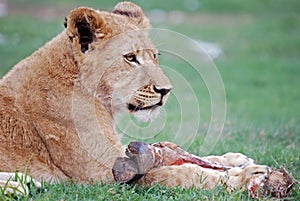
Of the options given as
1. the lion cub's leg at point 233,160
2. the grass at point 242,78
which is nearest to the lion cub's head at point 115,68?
the grass at point 242,78

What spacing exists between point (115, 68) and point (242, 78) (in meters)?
9.93

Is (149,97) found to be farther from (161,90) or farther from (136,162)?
(136,162)

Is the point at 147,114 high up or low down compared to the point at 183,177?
up

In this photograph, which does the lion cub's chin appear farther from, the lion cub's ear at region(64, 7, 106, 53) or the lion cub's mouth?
the lion cub's ear at region(64, 7, 106, 53)

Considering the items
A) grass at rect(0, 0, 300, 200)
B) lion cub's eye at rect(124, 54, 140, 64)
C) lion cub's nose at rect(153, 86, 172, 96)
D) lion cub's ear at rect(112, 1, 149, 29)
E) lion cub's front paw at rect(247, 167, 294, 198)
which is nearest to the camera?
lion cub's front paw at rect(247, 167, 294, 198)

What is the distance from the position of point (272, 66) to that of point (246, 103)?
4.19m

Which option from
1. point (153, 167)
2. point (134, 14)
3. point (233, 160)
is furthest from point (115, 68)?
point (233, 160)

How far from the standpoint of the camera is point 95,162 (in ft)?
13.6

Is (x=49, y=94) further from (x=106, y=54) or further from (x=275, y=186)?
(x=275, y=186)

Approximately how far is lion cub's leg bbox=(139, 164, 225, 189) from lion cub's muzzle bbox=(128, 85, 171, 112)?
0.44 meters

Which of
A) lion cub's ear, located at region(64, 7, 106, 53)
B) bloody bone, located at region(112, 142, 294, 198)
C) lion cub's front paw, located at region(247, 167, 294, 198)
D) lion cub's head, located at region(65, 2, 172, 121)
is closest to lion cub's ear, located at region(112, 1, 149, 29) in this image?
lion cub's head, located at region(65, 2, 172, 121)

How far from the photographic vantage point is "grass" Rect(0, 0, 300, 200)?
160 inches

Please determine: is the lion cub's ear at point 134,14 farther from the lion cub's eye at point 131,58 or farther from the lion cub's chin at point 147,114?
the lion cub's chin at point 147,114

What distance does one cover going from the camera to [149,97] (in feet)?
13.7
